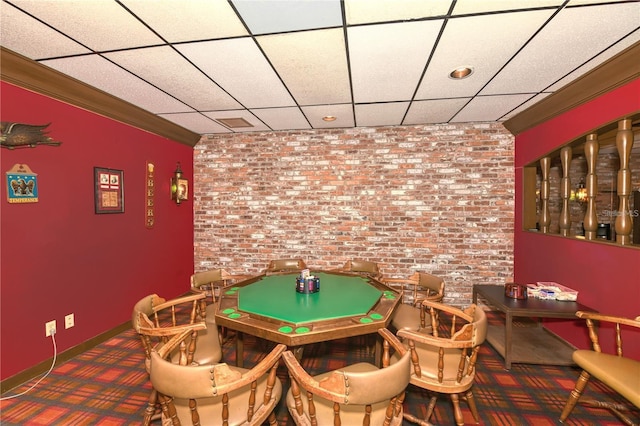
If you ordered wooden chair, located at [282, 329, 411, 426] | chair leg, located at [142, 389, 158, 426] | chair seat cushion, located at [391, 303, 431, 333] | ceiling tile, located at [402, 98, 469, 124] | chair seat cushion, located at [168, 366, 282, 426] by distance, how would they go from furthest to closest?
ceiling tile, located at [402, 98, 469, 124] < chair seat cushion, located at [391, 303, 431, 333] < chair leg, located at [142, 389, 158, 426] < chair seat cushion, located at [168, 366, 282, 426] < wooden chair, located at [282, 329, 411, 426]

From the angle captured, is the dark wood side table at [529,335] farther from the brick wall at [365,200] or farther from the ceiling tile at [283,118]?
the ceiling tile at [283,118]

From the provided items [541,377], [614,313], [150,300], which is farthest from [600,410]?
[150,300]

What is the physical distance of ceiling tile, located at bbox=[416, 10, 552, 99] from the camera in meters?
1.96

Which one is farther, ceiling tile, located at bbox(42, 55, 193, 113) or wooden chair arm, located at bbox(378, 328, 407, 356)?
ceiling tile, located at bbox(42, 55, 193, 113)

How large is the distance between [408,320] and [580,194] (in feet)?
17.4

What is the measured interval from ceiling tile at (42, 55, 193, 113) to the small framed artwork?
0.89 metres

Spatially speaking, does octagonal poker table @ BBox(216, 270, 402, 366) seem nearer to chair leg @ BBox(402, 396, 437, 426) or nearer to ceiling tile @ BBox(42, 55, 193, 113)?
chair leg @ BBox(402, 396, 437, 426)

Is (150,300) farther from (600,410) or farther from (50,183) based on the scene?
(600,410)

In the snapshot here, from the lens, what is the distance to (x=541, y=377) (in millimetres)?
2719

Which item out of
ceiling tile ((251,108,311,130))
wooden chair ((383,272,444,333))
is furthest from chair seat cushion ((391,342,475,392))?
ceiling tile ((251,108,311,130))

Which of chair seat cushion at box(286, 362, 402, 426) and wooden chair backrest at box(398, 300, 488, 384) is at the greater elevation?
wooden chair backrest at box(398, 300, 488, 384)

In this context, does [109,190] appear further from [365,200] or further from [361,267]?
[365,200]

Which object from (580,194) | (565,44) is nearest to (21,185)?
(565,44)

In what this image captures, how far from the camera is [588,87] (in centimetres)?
280
